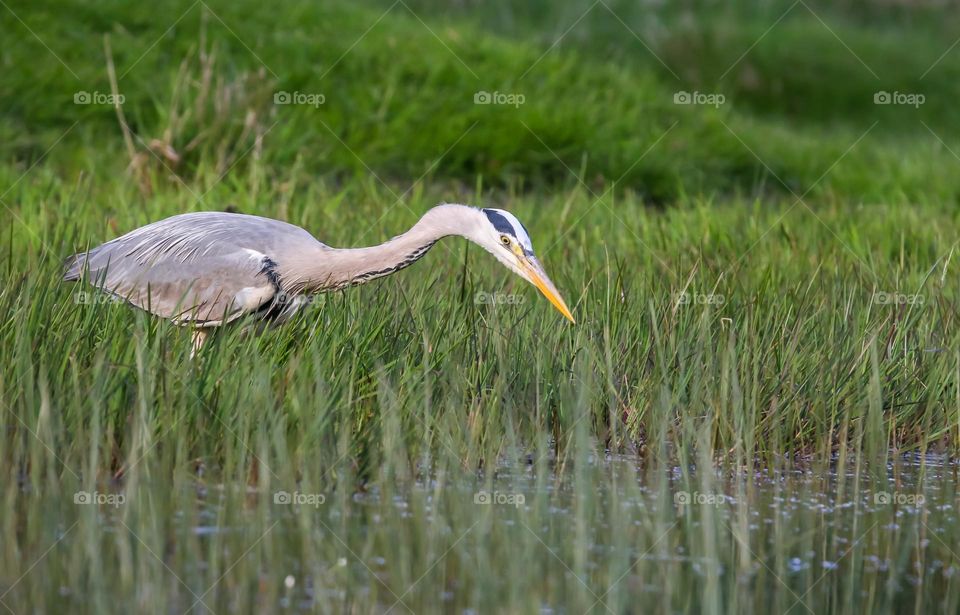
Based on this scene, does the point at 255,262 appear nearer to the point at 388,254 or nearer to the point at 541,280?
the point at 388,254

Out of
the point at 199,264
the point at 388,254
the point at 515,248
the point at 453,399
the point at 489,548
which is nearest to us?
the point at 489,548

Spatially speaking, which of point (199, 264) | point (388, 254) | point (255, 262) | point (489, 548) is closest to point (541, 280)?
point (388, 254)

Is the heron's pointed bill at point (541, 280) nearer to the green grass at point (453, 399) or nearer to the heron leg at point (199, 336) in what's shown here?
the green grass at point (453, 399)

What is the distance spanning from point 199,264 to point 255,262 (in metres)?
0.23

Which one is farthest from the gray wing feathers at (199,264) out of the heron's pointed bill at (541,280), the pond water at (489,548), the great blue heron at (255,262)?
the pond water at (489,548)

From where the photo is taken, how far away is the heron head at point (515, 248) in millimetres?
4703

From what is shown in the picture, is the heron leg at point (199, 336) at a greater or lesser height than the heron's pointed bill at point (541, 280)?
lesser

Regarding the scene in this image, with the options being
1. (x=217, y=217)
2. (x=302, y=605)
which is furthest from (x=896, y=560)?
(x=217, y=217)

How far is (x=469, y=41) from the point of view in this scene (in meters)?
10.5

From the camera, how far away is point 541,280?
474 centimetres

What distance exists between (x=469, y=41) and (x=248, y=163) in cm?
305

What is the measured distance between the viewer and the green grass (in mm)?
3287

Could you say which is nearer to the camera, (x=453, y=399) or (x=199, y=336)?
(x=453, y=399)

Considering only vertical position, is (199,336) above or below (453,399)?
above
